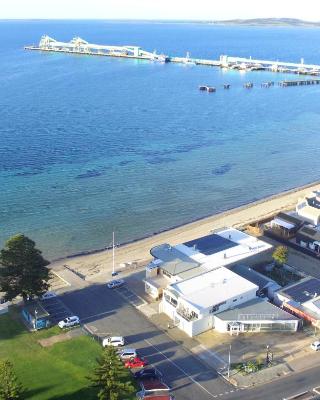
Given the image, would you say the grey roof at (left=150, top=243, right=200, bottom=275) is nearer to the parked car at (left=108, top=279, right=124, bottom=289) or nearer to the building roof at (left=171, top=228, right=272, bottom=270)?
the building roof at (left=171, top=228, right=272, bottom=270)

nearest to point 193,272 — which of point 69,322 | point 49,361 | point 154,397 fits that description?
point 69,322

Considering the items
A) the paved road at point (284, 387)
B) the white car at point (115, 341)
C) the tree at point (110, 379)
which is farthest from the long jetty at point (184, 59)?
the tree at point (110, 379)

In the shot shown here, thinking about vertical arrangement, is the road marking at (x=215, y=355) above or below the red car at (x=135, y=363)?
below

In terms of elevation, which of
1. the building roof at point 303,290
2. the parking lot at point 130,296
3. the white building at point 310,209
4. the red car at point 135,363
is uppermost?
the white building at point 310,209

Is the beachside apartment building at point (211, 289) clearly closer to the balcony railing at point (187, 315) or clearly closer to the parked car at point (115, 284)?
the balcony railing at point (187, 315)

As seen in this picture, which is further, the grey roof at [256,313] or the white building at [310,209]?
the white building at [310,209]

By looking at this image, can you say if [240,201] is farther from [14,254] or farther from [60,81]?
[60,81]

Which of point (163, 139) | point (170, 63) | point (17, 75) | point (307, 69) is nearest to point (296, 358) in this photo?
point (163, 139)
